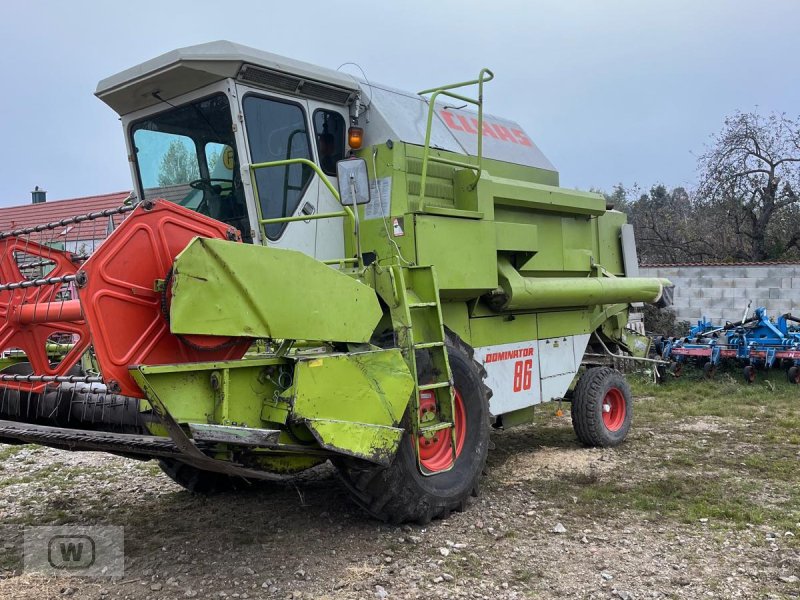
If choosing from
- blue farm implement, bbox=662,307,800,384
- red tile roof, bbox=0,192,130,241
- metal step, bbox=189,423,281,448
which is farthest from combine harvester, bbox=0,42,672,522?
red tile roof, bbox=0,192,130,241

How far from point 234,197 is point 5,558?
8.11ft

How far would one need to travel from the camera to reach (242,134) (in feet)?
14.9

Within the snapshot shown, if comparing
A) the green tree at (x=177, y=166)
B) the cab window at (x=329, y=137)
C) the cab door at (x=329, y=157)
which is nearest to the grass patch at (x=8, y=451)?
the green tree at (x=177, y=166)

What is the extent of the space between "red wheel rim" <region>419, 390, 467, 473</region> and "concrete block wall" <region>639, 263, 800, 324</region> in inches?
347

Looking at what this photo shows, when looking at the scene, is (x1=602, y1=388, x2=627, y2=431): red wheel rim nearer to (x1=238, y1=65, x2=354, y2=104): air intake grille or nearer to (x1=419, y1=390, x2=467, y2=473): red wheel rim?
(x1=419, y1=390, x2=467, y2=473): red wheel rim

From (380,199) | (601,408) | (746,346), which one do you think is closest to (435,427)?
(380,199)

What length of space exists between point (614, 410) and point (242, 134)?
442 centimetres

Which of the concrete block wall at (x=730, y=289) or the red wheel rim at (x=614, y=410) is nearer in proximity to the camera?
the red wheel rim at (x=614, y=410)

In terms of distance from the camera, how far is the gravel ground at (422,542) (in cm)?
351

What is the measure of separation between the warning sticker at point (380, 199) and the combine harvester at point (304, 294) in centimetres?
2

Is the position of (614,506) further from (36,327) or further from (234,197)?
(36,327)

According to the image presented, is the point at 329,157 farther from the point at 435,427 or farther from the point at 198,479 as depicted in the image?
the point at 198,479

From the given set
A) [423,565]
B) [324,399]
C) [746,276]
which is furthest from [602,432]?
A: [746,276]

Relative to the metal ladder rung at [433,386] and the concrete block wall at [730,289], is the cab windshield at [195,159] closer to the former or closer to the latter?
the metal ladder rung at [433,386]
